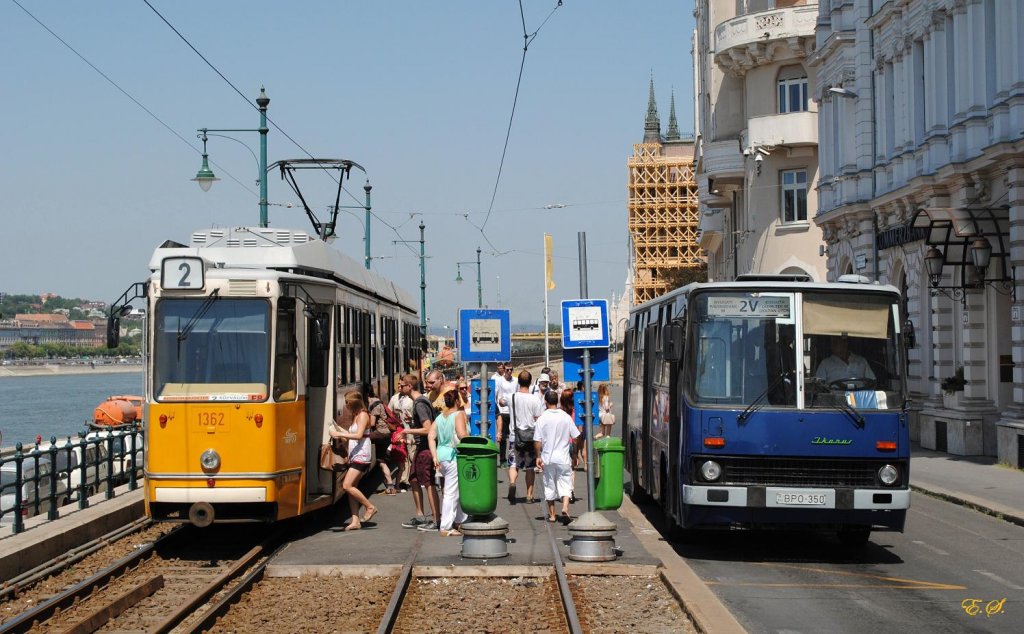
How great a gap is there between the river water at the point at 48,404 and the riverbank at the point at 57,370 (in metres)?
0.74

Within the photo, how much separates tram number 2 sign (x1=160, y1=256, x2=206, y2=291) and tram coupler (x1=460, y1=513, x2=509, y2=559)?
3637 mm

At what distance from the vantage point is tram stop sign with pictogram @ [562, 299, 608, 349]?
14125mm

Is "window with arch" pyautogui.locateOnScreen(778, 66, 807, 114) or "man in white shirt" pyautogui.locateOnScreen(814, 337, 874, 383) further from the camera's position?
"window with arch" pyautogui.locateOnScreen(778, 66, 807, 114)

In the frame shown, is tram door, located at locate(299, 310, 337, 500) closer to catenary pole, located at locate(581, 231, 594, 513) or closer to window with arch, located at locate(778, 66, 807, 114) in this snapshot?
catenary pole, located at locate(581, 231, 594, 513)

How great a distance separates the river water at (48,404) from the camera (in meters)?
63.2

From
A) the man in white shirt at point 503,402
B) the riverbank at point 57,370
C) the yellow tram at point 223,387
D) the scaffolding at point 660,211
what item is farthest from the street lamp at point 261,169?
the riverbank at point 57,370

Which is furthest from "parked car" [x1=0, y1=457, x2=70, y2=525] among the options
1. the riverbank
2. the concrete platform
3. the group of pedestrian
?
the riverbank

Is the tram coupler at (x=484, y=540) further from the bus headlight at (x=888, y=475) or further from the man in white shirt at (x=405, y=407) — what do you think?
the man in white shirt at (x=405, y=407)

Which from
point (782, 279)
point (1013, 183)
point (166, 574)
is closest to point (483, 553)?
point (166, 574)

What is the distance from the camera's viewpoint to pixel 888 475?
42.5 feet

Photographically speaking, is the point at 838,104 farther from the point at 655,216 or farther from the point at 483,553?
the point at 655,216

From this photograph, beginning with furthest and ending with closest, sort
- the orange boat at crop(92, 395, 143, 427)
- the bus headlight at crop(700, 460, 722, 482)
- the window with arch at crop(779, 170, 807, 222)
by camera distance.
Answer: the window with arch at crop(779, 170, 807, 222), the orange boat at crop(92, 395, 143, 427), the bus headlight at crop(700, 460, 722, 482)

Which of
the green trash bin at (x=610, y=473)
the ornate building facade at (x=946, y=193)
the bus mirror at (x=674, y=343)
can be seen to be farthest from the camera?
the ornate building facade at (x=946, y=193)

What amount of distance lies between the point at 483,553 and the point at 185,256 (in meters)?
4.22
